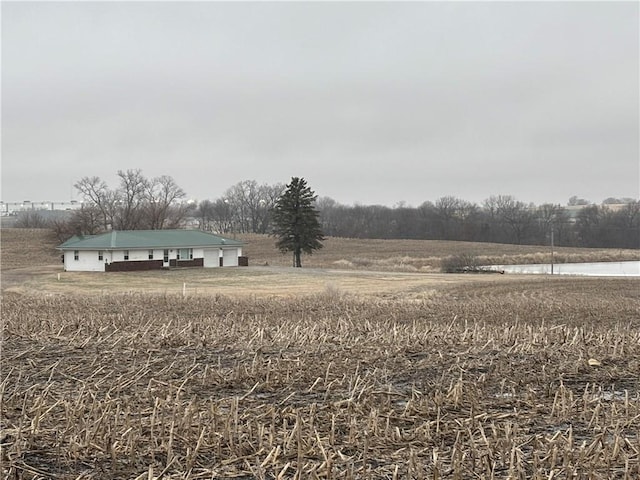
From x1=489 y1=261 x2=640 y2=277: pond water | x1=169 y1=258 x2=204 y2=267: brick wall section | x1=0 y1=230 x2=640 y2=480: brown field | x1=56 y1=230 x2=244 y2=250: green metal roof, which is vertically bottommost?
x1=489 y1=261 x2=640 y2=277: pond water

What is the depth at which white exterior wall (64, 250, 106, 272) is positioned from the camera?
55778 millimetres

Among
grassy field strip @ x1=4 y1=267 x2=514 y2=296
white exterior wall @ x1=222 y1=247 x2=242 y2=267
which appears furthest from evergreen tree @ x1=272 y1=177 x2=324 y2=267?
grassy field strip @ x1=4 y1=267 x2=514 y2=296

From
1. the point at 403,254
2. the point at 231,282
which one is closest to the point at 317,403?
the point at 231,282

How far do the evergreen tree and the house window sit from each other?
8728 millimetres

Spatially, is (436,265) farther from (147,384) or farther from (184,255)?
(147,384)

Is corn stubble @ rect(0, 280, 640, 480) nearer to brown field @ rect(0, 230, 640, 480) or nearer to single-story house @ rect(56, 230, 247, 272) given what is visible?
brown field @ rect(0, 230, 640, 480)

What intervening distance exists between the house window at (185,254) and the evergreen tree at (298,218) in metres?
8.73

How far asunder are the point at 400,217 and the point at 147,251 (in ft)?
231

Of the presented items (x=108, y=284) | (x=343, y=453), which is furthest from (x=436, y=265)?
(x=343, y=453)

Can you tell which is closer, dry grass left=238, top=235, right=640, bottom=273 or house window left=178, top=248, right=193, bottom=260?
house window left=178, top=248, right=193, bottom=260

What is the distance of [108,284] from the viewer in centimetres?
4484

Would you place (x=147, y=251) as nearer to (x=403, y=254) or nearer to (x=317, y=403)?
(x=403, y=254)

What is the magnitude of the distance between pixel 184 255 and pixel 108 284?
1491 centimetres

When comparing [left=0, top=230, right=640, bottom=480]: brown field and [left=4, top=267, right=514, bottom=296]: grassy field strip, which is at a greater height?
[left=0, top=230, right=640, bottom=480]: brown field
